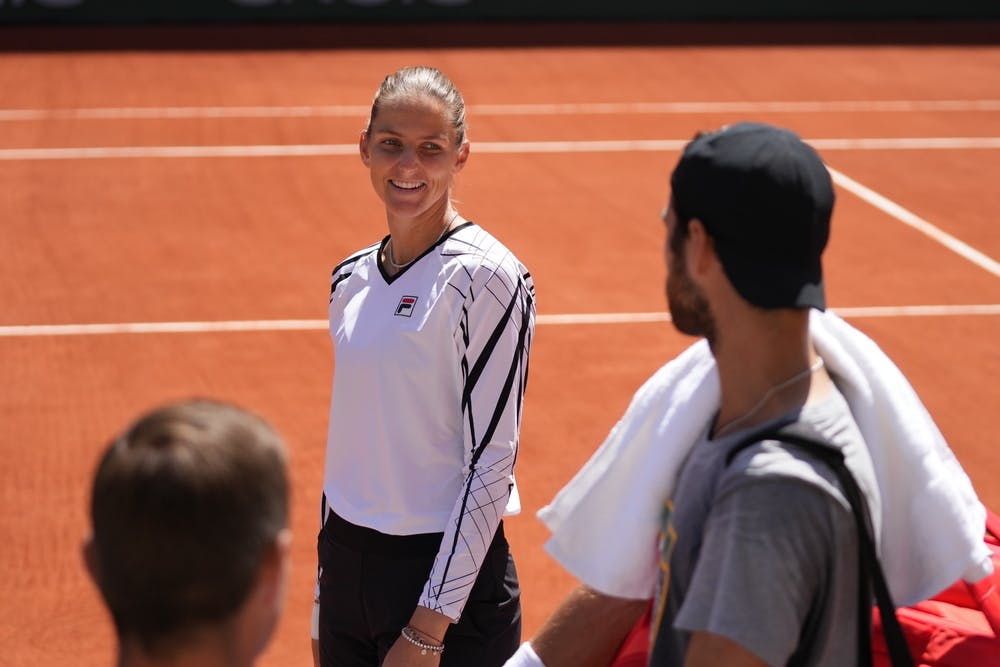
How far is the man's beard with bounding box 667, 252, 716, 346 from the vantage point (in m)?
2.25

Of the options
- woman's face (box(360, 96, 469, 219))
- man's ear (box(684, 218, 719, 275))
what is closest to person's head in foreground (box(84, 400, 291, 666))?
man's ear (box(684, 218, 719, 275))

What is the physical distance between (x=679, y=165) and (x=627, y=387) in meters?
6.28

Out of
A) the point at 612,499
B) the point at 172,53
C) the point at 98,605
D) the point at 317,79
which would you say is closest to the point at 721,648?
the point at 612,499

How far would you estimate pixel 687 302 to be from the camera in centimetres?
226

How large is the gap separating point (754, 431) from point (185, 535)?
2.91 feet

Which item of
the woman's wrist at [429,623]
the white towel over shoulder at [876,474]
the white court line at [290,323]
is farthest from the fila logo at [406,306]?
the white court line at [290,323]

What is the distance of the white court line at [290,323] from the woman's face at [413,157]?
18.9 ft

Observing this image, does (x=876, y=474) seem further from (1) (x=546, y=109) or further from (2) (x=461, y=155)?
(1) (x=546, y=109)

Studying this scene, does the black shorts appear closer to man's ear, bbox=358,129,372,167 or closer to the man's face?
man's ear, bbox=358,129,372,167

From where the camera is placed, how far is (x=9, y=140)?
13820 millimetres

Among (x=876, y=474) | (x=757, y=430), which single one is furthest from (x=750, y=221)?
(x=876, y=474)

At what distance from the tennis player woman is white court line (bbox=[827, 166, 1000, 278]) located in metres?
8.23

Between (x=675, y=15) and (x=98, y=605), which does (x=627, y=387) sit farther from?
(x=675, y=15)

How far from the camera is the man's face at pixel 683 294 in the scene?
2.26 metres
